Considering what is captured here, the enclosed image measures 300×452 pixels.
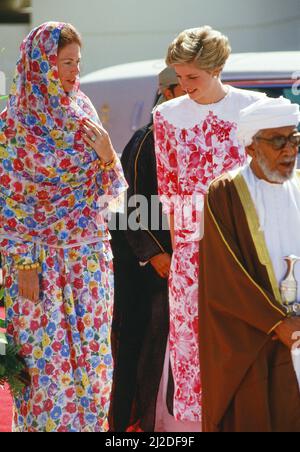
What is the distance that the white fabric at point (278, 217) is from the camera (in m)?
4.15

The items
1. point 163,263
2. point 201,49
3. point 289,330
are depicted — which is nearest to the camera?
point 289,330

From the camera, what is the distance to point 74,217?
4945 millimetres

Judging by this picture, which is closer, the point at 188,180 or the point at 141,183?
the point at 188,180

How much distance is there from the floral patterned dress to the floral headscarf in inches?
10.3

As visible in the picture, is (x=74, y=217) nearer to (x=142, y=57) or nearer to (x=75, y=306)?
(x=75, y=306)

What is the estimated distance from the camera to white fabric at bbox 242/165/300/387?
4.15 metres

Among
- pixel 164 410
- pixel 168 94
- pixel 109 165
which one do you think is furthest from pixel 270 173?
pixel 164 410

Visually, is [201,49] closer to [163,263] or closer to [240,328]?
[163,263]

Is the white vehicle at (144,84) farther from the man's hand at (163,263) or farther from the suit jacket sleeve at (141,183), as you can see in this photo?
the man's hand at (163,263)

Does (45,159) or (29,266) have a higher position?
(45,159)

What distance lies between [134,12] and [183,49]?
8249 mm

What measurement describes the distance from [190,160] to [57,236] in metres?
0.66

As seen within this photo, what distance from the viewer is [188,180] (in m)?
4.92

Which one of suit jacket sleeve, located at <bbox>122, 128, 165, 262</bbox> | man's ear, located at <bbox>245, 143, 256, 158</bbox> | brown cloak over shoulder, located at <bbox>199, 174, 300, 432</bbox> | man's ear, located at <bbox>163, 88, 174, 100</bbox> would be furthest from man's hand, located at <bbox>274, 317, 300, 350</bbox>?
man's ear, located at <bbox>163, 88, 174, 100</bbox>
